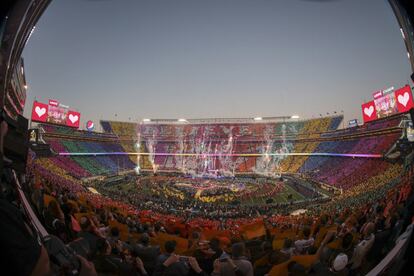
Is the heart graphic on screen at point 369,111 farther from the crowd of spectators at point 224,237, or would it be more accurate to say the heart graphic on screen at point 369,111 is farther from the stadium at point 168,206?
the crowd of spectators at point 224,237

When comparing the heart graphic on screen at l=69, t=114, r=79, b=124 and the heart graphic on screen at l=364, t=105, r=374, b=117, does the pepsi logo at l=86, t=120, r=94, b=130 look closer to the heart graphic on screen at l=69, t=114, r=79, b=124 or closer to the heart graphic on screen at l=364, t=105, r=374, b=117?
the heart graphic on screen at l=69, t=114, r=79, b=124

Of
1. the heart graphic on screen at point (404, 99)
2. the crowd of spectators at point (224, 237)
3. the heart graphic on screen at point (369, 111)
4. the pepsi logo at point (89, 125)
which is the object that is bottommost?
the crowd of spectators at point (224, 237)

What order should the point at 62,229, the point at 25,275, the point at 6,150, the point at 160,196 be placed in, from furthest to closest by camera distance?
the point at 160,196
the point at 62,229
the point at 6,150
the point at 25,275

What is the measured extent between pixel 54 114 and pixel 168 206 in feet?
3.02

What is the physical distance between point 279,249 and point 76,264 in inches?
41.7

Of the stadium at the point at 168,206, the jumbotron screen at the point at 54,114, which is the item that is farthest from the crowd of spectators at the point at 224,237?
the jumbotron screen at the point at 54,114

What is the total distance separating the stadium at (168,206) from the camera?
1.41m

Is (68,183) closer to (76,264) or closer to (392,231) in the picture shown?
(76,264)

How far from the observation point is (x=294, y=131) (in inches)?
93.5

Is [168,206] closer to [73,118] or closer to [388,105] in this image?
[73,118]

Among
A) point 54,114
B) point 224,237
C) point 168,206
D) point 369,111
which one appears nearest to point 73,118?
point 54,114

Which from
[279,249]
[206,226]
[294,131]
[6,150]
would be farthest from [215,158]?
[6,150]

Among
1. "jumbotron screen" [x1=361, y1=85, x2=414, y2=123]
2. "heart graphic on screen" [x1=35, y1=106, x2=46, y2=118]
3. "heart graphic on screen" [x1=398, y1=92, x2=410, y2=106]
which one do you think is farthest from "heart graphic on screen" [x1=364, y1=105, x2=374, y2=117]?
"heart graphic on screen" [x1=35, y1=106, x2=46, y2=118]

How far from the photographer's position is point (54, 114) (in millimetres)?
1695
